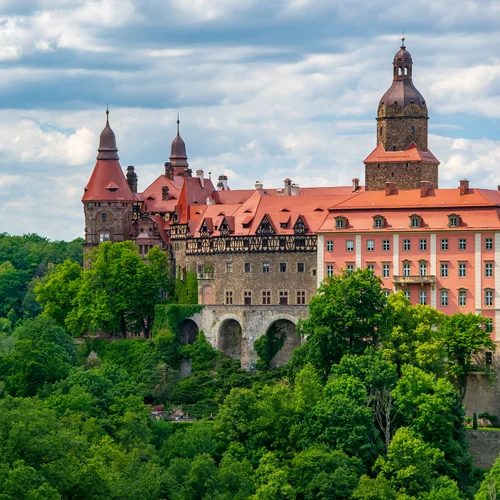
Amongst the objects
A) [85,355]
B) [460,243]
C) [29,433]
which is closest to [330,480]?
[29,433]

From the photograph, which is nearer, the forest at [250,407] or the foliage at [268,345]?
the forest at [250,407]

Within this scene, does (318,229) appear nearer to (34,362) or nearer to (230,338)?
(230,338)

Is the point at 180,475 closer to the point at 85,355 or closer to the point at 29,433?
the point at 29,433

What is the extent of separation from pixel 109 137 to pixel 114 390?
28.3 m

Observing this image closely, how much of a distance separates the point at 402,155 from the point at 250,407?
25534 millimetres

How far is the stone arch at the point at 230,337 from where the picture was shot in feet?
347

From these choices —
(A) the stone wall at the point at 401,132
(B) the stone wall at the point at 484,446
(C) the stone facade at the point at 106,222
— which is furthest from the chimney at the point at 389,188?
(C) the stone facade at the point at 106,222

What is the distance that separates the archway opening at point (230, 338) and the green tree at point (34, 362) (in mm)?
10720

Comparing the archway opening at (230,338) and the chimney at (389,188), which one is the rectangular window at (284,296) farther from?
the chimney at (389,188)

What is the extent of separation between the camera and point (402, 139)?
108 meters

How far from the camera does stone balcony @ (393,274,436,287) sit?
99.4 metres

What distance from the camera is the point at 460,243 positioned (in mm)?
99312

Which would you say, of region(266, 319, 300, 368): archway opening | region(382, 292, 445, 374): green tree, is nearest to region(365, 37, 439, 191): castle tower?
region(266, 319, 300, 368): archway opening

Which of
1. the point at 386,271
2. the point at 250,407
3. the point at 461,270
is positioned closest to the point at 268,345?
the point at 386,271
